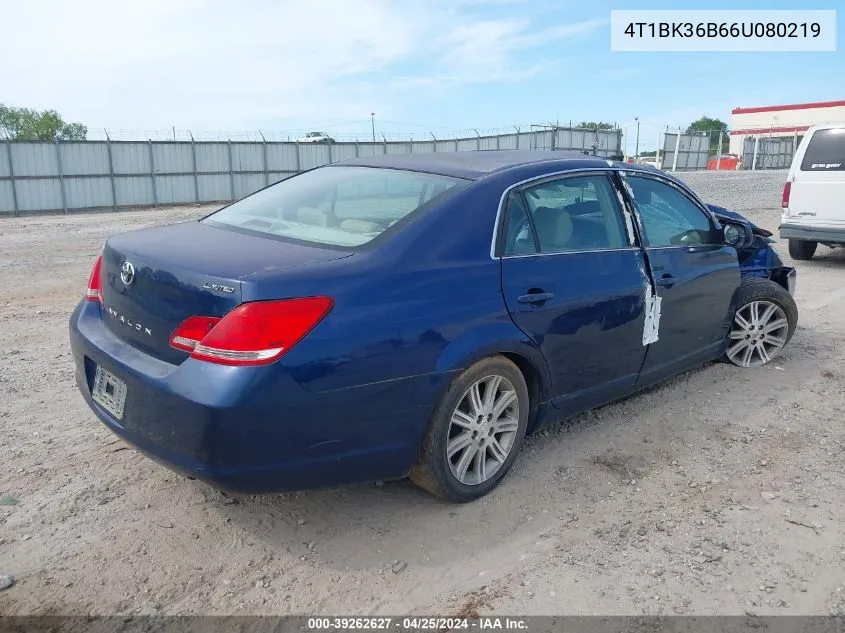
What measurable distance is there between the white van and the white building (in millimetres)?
39699

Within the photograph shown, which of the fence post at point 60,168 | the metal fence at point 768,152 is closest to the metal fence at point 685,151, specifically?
the metal fence at point 768,152

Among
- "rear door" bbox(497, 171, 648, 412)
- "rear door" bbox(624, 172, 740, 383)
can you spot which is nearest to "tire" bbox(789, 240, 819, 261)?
"rear door" bbox(624, 172, 740, 383)

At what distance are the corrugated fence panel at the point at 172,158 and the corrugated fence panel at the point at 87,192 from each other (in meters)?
1.91

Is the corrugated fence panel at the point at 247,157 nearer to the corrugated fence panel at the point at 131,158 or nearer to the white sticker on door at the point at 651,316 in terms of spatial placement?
the corrugated fence panel at the point at 131,158

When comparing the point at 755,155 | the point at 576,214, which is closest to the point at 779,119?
the point at 755,155

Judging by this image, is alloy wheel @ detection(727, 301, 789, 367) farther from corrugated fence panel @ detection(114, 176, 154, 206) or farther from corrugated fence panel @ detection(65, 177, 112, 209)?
corrugated fence panel @ detection(114, 176, 154, 206)

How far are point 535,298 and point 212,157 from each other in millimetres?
25095

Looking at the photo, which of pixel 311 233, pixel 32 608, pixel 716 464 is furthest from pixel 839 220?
pixel 32 608

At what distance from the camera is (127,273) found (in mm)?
2990

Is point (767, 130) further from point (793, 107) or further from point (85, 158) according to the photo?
point (85, 158)

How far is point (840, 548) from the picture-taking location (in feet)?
9.64

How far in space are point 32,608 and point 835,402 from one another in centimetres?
460

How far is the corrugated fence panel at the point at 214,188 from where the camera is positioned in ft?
85.9

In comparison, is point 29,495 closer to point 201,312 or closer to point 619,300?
point 201,312
